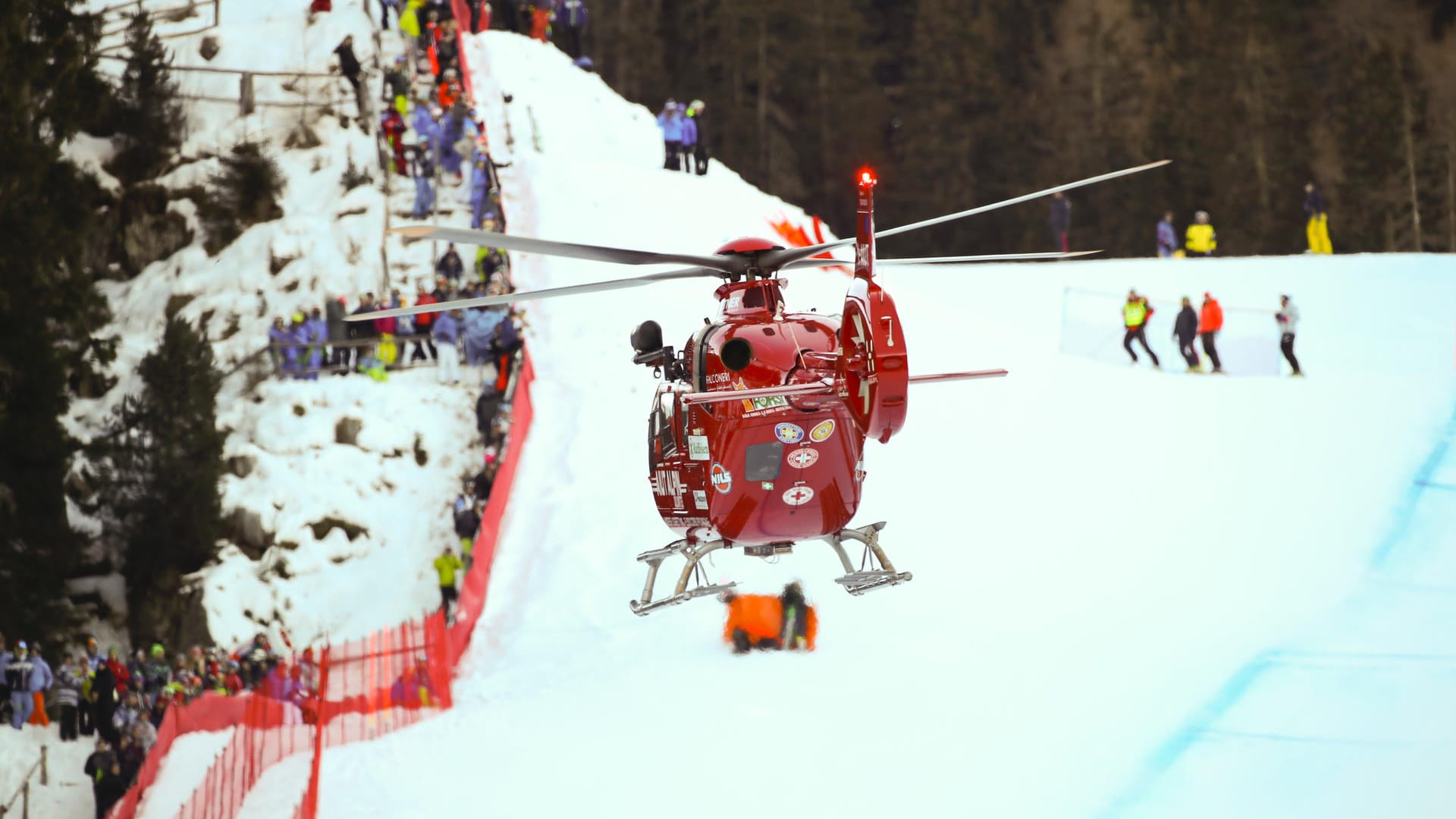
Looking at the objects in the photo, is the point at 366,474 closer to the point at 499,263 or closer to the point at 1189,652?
the point at 499,263

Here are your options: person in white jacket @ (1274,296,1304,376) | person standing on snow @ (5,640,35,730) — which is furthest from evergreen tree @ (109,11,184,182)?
person in white jacket @ (1274,296,1304,376)

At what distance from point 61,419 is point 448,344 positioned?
7956 mm

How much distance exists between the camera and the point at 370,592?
25969 millimetres

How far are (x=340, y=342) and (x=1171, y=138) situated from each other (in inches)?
1457

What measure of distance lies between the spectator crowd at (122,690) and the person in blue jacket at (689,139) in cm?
1618

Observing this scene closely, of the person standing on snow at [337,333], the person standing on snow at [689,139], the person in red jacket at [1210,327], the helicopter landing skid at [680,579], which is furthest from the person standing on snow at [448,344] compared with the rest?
the helicopter landing skid at [680,579]

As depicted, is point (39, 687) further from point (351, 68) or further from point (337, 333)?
point (351, 68)

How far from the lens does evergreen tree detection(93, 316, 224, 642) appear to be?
26797 mm

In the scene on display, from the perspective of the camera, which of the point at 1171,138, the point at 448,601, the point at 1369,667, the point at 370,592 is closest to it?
the point at 1369,667

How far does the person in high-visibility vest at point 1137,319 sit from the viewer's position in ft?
89.3

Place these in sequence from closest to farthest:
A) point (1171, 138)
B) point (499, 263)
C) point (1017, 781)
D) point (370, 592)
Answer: point (1017, 781)
point (370, 592)
point (499, 263)
point (1171, 138)

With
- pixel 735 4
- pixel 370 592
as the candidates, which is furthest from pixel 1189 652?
pixel 735 4

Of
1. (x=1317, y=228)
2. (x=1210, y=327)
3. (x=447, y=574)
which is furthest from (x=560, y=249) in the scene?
(x=1317, y=228)

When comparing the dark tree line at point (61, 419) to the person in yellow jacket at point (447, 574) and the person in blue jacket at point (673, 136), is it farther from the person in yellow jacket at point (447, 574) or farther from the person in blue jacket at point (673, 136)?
the person in blue jacket at point (673, 136)
